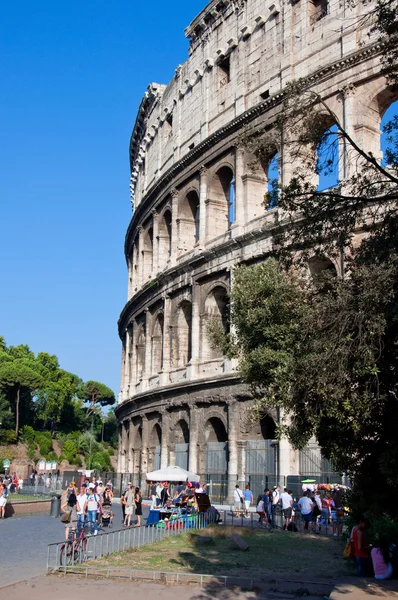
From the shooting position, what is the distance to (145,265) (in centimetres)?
3625

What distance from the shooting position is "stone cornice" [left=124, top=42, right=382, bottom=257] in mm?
22656

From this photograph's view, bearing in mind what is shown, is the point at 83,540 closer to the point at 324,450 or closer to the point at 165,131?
the point at 324,450

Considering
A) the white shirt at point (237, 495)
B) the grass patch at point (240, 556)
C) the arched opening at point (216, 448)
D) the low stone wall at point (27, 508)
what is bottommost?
the low stone wall at point (27, 508)

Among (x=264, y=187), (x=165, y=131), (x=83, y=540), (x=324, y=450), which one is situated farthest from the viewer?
(x=165, y=131)

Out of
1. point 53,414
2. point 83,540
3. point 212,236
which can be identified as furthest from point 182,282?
point 53,414

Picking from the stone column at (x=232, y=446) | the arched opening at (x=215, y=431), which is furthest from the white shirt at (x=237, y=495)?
the arched opening at (x=215, y=431)

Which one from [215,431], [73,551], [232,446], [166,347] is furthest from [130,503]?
[166,347]

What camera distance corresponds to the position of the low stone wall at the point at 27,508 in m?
23.4

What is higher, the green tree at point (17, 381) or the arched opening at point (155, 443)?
the green tree at point (17, 381)

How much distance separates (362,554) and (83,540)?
4.50 m

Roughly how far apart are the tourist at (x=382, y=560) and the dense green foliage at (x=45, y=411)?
51662 millimetres

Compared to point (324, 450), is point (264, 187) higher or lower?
higher

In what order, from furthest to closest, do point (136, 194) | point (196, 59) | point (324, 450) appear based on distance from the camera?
point (136, 194)
point (196, 59)
point (324, 450)

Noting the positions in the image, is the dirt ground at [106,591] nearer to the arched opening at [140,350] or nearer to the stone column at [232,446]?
the stone column at [232,446]
